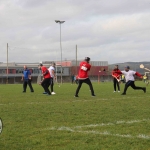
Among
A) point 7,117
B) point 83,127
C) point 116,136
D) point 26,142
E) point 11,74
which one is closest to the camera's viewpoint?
point 26,142

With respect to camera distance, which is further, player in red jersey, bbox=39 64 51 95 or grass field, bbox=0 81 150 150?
player in red jersey, bbox=39 64 51 95

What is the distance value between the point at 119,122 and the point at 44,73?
11.8 metres

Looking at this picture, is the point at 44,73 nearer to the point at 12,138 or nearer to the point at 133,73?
the point at 133,73

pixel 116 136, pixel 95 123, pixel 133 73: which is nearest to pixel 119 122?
pixel 95 123

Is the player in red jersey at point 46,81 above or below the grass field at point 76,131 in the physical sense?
above

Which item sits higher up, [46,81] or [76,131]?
[46,81]

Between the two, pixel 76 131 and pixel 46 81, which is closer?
pixel 76 131

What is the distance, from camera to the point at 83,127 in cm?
779

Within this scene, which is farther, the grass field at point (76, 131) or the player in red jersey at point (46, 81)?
the player in red jersey at point (46, 81)

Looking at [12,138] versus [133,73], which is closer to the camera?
[12,138]

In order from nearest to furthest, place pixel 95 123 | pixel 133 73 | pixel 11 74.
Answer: pixel 95 123 < pixel 133 73 < pixel 11 74

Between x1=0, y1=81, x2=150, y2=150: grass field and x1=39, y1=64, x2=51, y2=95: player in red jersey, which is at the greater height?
x1=39, y1=64, x2=51, y2=95: player in red jersey

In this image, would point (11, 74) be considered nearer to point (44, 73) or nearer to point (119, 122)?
point (44, 73)

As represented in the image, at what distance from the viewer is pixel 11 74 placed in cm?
9912
